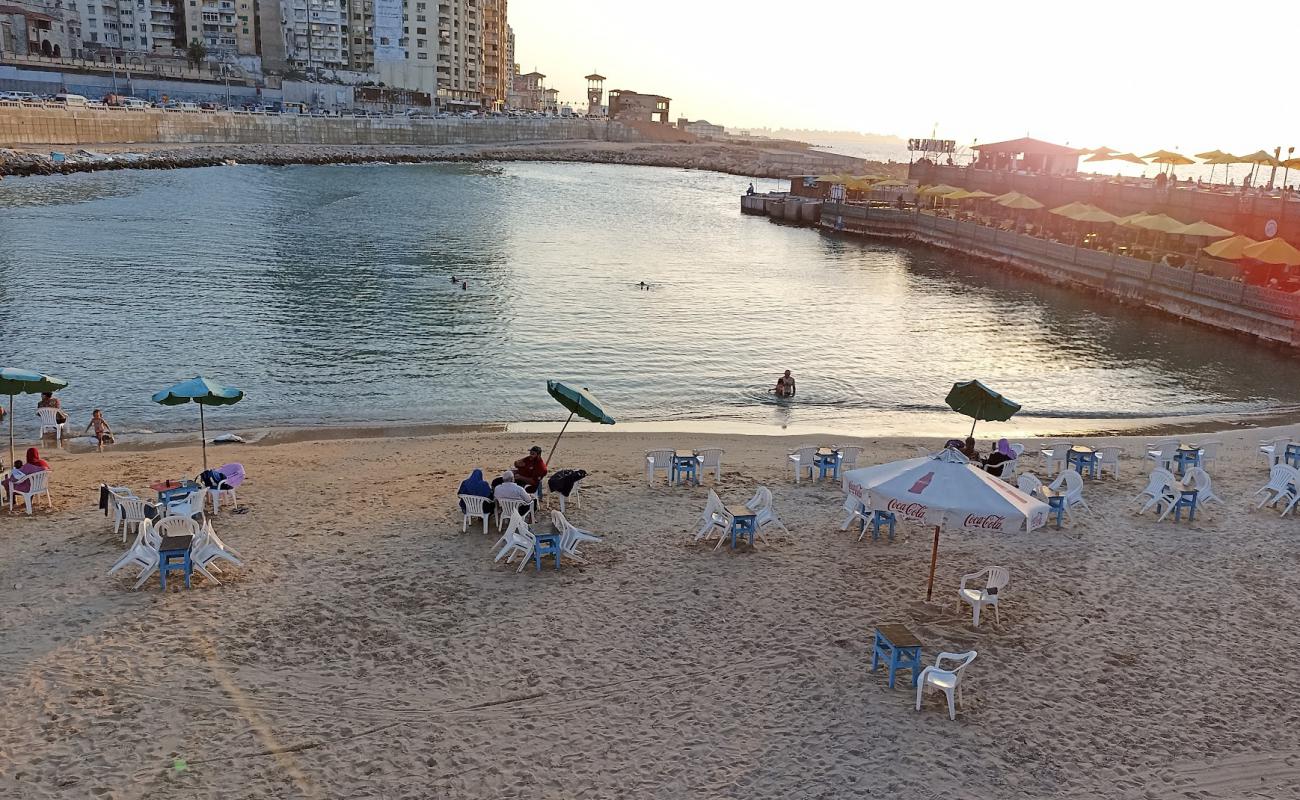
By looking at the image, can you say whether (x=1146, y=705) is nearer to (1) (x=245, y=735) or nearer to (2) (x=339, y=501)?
(1) (x=245, y=735)

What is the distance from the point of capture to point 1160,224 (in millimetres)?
37906

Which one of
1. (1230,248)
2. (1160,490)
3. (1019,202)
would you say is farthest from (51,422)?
(1019,202)

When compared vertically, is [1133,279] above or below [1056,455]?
above

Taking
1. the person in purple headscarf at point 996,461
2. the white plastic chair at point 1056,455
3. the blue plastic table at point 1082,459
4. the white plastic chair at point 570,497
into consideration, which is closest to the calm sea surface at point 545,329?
the white plastic chair at point 1056,455

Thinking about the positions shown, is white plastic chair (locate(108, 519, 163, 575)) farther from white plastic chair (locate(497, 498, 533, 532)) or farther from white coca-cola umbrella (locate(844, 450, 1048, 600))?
white coca-cola umbrella (locate(844, 450, 1048, 600))

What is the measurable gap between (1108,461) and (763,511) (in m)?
7.82

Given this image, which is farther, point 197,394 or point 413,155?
point 413,155

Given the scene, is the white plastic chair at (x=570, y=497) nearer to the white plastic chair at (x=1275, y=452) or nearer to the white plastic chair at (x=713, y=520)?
the white plastic chair at (x=713, y=520)

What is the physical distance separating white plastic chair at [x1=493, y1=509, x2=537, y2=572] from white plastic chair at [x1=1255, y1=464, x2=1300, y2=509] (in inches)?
465

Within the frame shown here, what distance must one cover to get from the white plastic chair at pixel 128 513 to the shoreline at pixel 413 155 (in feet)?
242

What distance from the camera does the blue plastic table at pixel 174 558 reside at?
1012 cm

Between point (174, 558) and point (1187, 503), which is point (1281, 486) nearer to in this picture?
point (1187, 503)

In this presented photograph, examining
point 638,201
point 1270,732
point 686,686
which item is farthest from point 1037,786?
point 638,201

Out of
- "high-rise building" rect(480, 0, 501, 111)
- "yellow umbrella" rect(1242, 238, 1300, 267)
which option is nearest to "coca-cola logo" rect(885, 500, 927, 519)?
"yellow umbrella" rect(1242, 238, 1300, 267)
